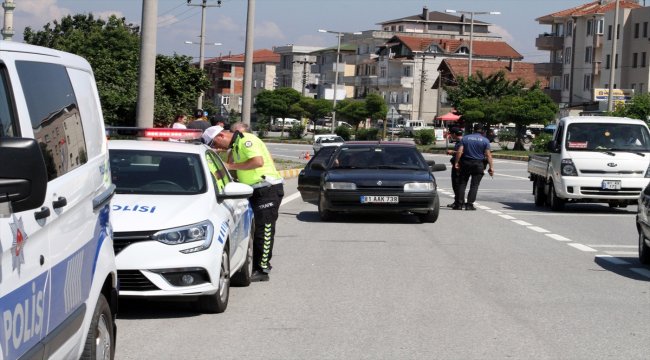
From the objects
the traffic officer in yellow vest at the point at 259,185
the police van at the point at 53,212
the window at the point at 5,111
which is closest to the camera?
the police van at the point at 53,212

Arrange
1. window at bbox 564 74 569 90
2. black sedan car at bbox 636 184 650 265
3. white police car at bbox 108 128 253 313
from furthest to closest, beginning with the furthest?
window at bbox 564 74 569 90 → black sedan car at bbox 636 184 650 265 → white police car at bbox 108 128 253 313

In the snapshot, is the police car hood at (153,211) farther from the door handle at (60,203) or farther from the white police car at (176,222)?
the door handle at (60,203)

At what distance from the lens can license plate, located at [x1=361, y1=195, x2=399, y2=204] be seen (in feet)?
64.4

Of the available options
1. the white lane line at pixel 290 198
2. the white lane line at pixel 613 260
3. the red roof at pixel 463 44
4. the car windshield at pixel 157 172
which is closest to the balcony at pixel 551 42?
the red roof at pixel 463 44

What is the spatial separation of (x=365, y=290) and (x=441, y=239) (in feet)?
19.7

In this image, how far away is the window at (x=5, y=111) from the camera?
4.54 m

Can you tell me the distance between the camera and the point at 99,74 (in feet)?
119

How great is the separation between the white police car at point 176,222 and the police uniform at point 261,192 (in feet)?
2.02

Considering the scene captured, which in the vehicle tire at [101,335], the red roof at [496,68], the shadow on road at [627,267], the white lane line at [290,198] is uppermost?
the red roof at [496,68]

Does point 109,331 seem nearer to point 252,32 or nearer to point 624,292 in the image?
point 624,292

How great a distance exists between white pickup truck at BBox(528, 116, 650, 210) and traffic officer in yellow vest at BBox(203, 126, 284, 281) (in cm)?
1224

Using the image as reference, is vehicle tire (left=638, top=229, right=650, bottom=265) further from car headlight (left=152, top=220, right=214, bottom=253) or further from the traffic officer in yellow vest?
car headlight (left=152, top=220, right=214, bottom=253)

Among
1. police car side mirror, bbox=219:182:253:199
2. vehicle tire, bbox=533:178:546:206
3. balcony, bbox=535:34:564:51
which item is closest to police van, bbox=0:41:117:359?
police car side mirror, bbox=219:182:253:199

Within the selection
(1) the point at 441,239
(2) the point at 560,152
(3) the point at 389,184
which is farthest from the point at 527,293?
(2) the point at 560,152
